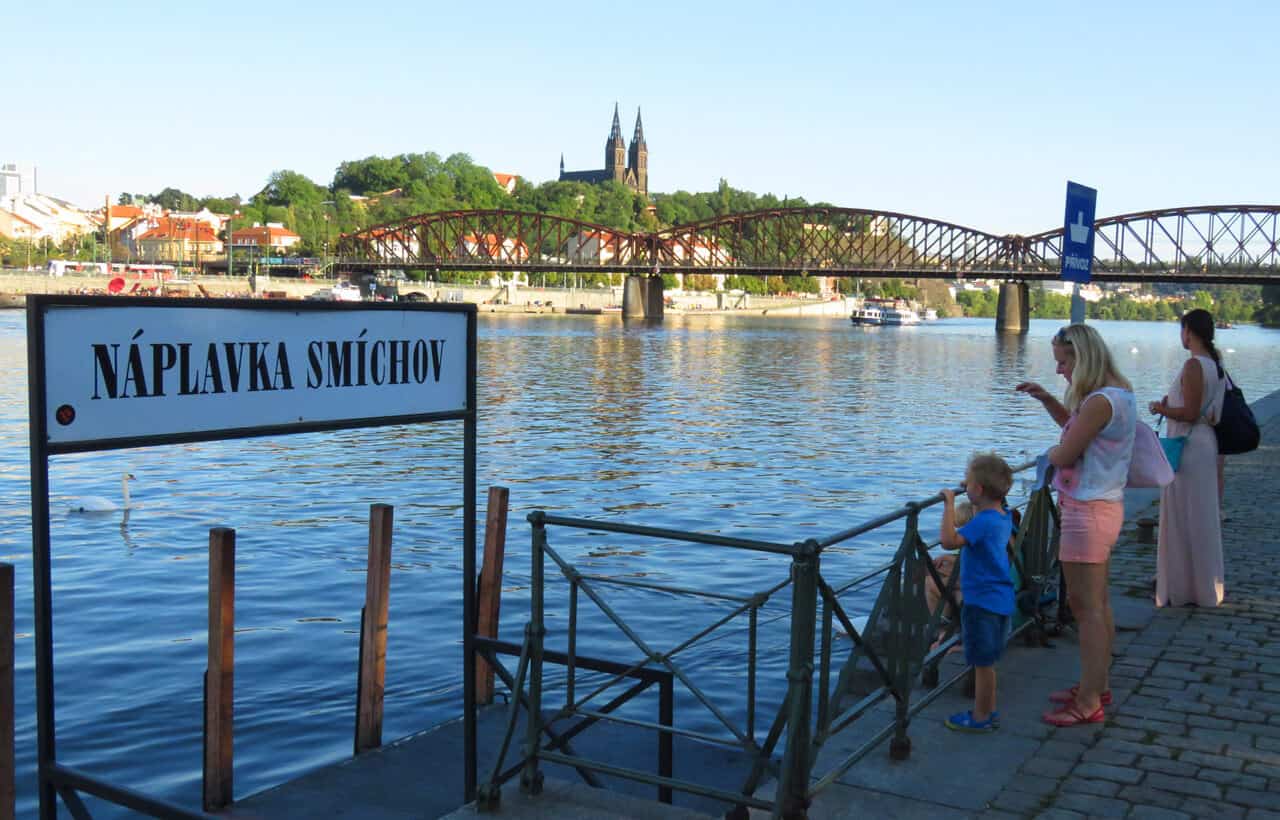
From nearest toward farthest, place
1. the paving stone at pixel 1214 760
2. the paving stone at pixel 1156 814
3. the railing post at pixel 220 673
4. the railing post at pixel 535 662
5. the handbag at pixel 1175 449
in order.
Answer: the railing post at pixel 535 662
the paving stone at pixel 1156 814
the paving stone at pixel 1214 760
the railing post at pixel 220 673
the handbag at pixel 1175 449

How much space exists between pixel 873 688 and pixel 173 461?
21982 mm

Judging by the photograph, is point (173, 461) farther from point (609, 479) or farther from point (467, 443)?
point (467, 443)

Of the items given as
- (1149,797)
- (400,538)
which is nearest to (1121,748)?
(1149,797)

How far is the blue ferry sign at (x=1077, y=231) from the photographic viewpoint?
1132cm

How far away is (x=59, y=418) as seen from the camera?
4.25 m

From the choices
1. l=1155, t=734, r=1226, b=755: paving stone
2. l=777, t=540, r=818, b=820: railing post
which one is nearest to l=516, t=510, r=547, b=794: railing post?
l=777, t=540, r=818, b=820: railing post

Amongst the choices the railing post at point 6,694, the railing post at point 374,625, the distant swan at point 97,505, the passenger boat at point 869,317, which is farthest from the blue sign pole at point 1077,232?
the passenger boat at point 869,317

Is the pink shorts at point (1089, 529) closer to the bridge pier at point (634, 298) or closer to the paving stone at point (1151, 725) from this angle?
the paving stone at point (1151, 725)

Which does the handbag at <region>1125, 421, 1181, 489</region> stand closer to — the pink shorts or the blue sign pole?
the pink shorts

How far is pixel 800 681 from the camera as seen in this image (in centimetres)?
528

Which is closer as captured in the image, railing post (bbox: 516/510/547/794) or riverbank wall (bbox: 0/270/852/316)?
railing post (bbox: 516/510/547/794)

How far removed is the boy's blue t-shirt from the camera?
22.1 ft

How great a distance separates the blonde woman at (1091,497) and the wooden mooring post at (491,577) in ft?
13.2

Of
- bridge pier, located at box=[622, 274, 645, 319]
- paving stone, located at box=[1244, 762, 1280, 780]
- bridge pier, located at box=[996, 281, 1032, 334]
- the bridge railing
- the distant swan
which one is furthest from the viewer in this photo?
bridge pier, located at box=[622, 274, 645, 319]
